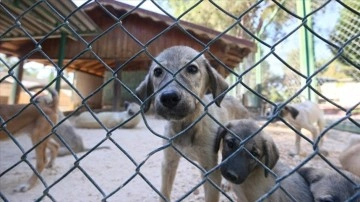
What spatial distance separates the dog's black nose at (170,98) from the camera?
1.98 meters

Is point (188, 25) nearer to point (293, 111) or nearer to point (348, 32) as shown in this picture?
point (348, 32)

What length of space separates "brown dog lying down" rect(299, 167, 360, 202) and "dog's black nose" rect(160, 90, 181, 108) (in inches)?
46.8

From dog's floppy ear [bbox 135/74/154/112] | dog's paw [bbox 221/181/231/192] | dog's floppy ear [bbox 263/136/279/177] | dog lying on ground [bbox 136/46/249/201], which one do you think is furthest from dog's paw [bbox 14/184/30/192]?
dog's floppy ear [bbox 263/136/279/177]

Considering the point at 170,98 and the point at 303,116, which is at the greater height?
the point at 170,98

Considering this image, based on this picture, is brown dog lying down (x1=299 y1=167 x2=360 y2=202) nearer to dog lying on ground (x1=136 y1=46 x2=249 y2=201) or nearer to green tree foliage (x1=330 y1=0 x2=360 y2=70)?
dog lying on ground (x1=136 y1=46 x2=249 y2=201)

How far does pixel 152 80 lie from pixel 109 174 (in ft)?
6.78

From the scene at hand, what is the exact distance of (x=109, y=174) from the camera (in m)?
4.20

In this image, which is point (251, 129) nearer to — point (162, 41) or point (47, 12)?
point (47, 12)

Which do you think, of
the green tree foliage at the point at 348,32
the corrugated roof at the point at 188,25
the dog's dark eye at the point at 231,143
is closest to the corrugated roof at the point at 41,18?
the corrugated roof at the point at 188,25

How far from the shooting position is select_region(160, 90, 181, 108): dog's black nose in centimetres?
198

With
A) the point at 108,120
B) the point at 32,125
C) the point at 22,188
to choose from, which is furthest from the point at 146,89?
the point at 108,120

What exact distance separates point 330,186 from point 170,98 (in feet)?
4.23

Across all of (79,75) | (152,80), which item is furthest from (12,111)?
(79,75)

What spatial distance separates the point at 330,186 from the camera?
2215 mm
